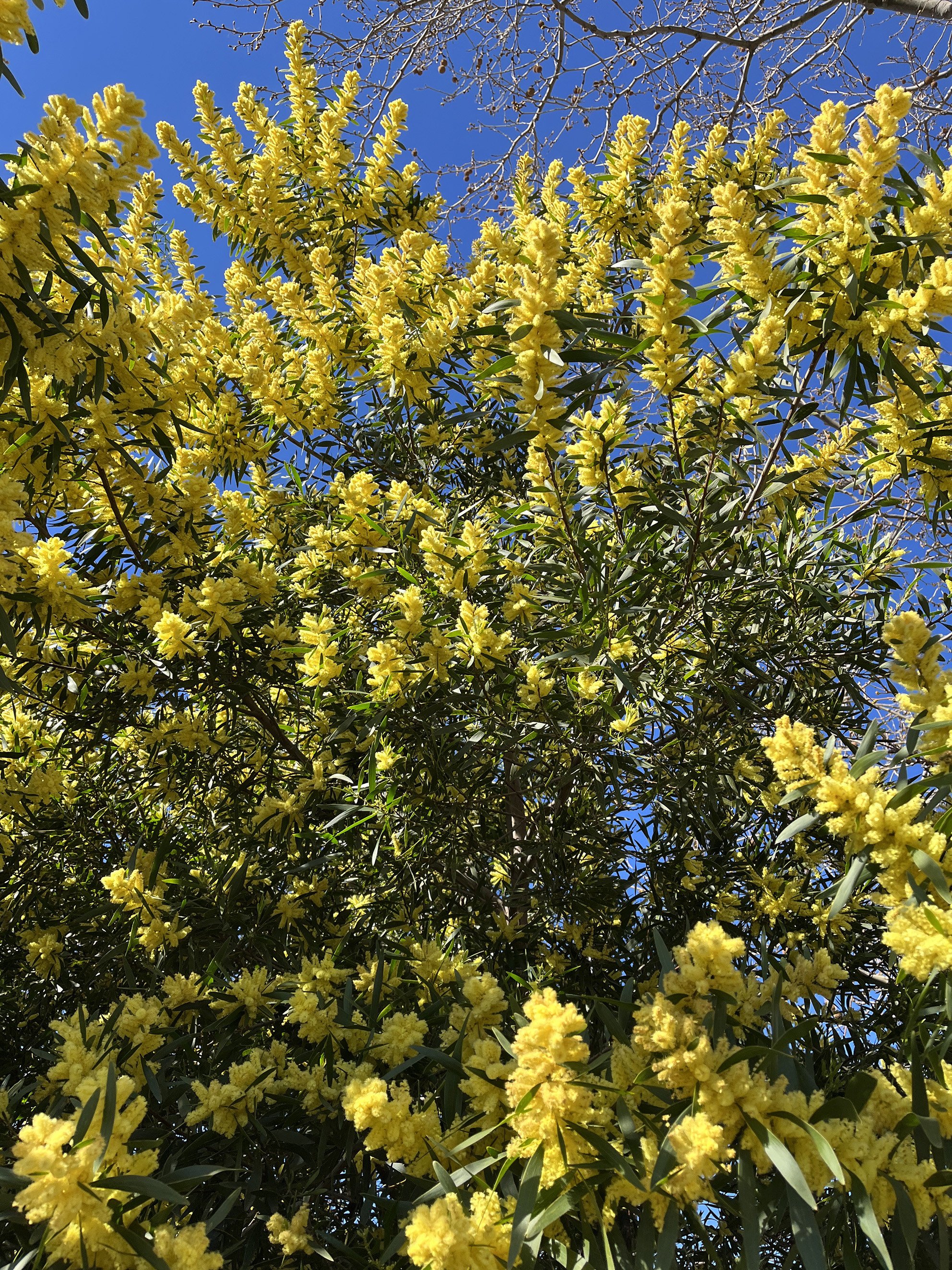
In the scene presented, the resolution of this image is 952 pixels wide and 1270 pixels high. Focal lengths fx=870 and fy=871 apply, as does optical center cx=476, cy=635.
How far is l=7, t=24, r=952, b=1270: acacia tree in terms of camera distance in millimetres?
1400

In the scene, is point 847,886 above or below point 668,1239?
above

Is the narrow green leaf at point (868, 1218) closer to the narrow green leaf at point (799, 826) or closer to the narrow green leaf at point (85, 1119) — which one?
the narrow green leaf at point (799, 826)

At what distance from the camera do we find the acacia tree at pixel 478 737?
1.40 meters

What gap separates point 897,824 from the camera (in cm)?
150

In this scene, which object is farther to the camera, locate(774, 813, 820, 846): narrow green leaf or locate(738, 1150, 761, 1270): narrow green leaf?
locate(774, 813, 820, 846): narrow green leaf

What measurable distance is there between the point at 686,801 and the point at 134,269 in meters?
2.57

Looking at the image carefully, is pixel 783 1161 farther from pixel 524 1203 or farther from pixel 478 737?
pixel 478 737

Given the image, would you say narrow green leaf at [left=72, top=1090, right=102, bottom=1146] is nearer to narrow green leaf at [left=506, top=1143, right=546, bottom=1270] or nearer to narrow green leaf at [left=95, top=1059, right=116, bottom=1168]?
narrow green leaf at [left=95, top=1059, right=116, bottom=1168]

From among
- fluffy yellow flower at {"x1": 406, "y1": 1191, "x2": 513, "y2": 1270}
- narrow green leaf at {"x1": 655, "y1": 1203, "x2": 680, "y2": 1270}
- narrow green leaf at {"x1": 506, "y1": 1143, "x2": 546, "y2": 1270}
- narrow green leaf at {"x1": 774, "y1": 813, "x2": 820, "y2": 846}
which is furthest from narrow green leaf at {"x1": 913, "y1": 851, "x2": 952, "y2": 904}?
fluffy yellow flower at {"x1": 406, "y1": 1191, "x2": 513, "y2": 1270}

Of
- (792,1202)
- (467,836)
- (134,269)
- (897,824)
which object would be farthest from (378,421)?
(792,1202)

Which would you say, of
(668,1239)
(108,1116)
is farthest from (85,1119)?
(668,1239)

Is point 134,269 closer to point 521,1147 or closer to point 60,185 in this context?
point 60,185

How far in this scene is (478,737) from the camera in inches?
105

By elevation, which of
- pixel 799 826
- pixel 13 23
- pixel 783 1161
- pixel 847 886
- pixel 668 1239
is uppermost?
pixel 13 23
